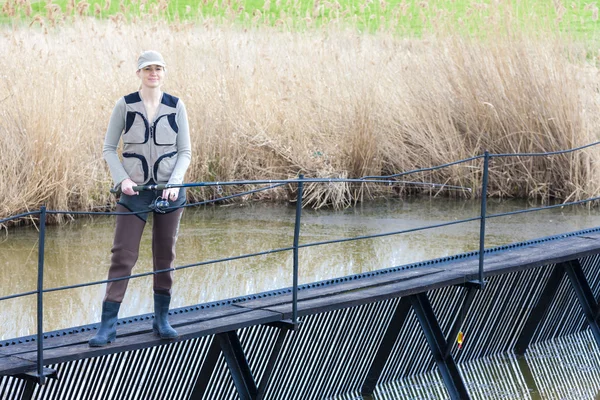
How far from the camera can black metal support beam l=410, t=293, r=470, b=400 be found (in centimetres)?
599

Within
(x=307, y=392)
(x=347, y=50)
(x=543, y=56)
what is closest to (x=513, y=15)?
(x=543, y=56)

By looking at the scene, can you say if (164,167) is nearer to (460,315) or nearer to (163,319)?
(163,319)

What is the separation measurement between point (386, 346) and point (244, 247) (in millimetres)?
3617

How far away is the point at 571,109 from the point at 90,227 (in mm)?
5565

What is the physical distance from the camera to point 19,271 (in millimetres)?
→ 8625

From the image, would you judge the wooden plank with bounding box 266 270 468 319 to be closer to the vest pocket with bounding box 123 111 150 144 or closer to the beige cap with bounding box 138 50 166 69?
the vest pocket with bounding box 123 111 150 144

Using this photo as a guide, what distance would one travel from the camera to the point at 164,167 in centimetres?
441

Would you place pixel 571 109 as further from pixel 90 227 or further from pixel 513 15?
pixel 90 227

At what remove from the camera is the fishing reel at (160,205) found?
14.2 ft

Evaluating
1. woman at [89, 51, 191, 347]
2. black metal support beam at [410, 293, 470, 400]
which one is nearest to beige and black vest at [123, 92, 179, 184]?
woman at [89, 51, 191, 347]

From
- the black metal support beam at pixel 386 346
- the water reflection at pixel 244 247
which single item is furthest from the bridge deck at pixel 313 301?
the water reflection at pixel 244 247

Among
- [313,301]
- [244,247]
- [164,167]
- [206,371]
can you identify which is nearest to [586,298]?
[313,301]

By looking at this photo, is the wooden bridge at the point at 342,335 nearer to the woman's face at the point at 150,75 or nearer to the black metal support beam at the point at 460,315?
the black metal support beam at the point at 460,315

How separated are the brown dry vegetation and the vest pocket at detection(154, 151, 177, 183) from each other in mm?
6843
